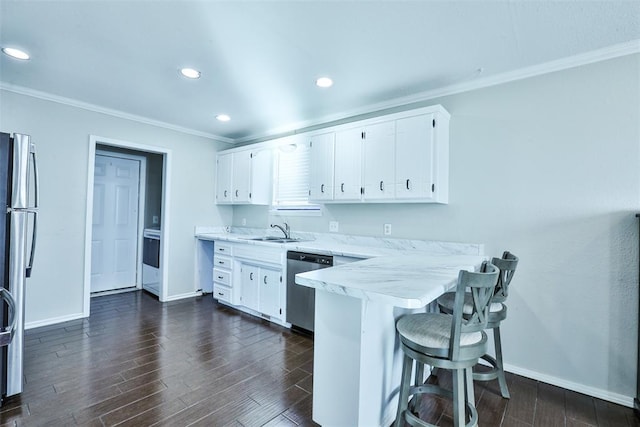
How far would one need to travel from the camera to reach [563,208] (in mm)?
2275

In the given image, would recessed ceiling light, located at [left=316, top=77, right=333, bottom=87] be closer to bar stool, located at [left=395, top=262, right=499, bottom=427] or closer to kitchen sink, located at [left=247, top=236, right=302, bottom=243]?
kitchen sink, located at [left=247, top=236, right=302, bottom=243]

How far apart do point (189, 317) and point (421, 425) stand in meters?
2.91

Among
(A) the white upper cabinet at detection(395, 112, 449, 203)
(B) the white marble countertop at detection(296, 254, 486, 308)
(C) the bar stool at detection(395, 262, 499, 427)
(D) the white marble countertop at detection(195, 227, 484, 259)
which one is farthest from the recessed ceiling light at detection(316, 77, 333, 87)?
(C) the bar stool at detection(395, 262, 499, 427)

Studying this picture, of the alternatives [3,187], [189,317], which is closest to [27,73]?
[3,187]

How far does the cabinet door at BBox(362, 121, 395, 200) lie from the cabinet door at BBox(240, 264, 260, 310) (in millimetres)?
1619

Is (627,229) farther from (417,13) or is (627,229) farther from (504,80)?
(417,13)

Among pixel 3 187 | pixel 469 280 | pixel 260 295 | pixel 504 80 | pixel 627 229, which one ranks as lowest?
pixel 260 295

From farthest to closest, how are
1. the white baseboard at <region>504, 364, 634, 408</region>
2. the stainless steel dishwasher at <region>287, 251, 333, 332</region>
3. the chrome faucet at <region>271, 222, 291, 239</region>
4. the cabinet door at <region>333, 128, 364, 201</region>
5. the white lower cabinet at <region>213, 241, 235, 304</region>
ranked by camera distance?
the chrome faucet at <region>271, 222, 291, 239</region> → the white lower cabinet at <region>213, 241, 235, 304</region> → the cabinet door at <region>333, 128, 364, 201</region> → the stainless steel dishwasher at <region>287, 251, 333, 332</region> → the white baseboard at <region>504, 364, 634, 408</region>

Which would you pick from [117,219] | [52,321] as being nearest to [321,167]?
[52,321]

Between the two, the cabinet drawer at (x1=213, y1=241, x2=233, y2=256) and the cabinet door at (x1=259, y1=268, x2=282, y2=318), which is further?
the cabinet drawer at (x1=213, y1=241, x2=233, y2=256)

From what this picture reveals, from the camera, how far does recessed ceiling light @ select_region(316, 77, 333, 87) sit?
2703 millimetres

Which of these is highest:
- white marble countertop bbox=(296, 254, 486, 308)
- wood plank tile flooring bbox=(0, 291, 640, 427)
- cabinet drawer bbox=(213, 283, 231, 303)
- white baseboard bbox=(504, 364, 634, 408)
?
white marble countertop bbox=(296, 254, 486, 308)

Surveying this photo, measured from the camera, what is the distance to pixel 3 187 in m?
1.88

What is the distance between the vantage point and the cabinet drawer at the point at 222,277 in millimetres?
3882
